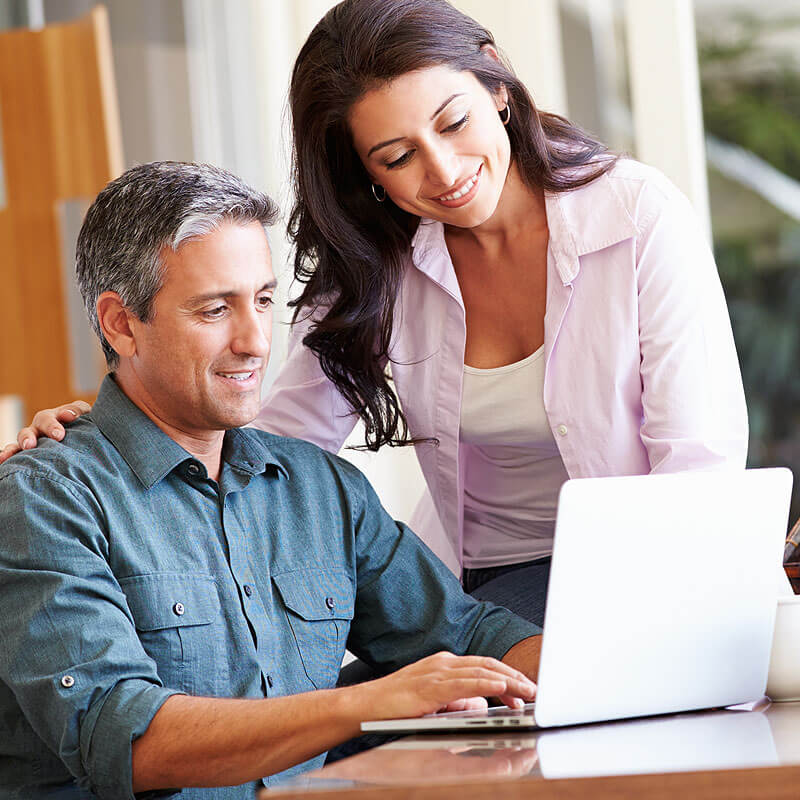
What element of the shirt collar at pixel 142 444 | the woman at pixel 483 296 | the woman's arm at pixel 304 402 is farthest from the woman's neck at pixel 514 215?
the shirt collar at pixel 142 444

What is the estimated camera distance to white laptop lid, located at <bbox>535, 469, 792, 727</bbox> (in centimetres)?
100

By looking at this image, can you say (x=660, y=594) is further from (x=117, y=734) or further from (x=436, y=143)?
(x=436, y=143)

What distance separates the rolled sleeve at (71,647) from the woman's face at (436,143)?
0.65 m

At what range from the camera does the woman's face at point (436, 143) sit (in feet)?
5.23

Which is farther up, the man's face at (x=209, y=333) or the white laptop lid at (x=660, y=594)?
the man's face at (x=209, y=333)

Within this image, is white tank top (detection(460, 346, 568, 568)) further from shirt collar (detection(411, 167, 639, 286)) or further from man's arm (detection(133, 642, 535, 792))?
man's arm (detection(133, 642, 535, 792))

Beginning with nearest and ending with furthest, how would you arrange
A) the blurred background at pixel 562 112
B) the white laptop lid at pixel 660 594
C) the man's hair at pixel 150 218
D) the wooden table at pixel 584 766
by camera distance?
the wooden table at pixel 584 766
the white laptop lid at pixel 660 594
the man's hair at pixel 150 218
the blurred background at pixel 562 112

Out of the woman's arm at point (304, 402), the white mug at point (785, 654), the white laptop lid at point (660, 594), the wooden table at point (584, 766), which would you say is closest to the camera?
the wooden table at point (584, 766)

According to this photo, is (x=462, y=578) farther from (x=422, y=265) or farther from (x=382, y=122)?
(x=382, y=122)

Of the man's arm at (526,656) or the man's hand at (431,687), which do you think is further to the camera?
the man's arm at (526,656)

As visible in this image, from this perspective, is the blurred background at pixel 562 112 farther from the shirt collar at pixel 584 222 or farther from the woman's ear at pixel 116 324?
the woman's ear at pixel 116 324

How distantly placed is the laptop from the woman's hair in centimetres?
80

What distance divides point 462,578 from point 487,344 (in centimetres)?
39

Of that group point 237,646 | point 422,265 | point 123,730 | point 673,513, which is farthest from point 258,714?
point 422,265
